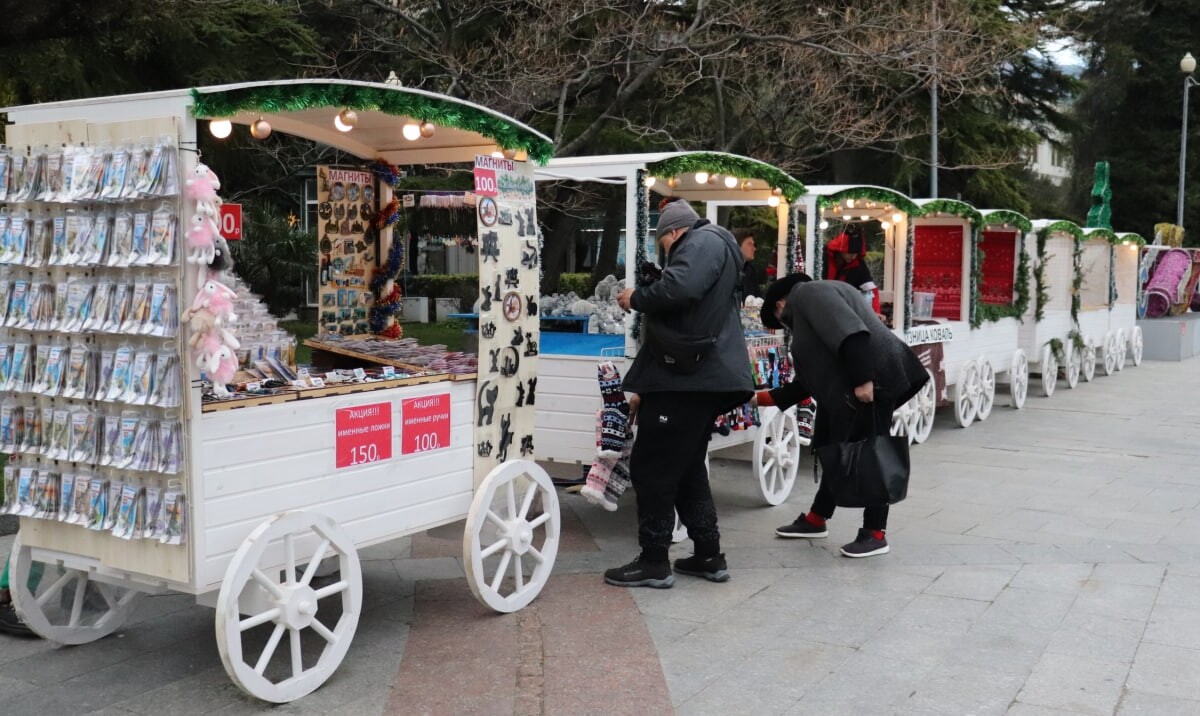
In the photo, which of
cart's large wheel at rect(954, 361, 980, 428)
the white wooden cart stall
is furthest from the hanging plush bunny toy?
the white wooden cart stall

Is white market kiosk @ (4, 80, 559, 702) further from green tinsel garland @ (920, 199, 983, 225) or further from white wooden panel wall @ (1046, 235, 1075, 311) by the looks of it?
white wooden panel wall @ (1046, 235, 1075, 311)

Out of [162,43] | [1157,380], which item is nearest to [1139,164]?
[1157,380]

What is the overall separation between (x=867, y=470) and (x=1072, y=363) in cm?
1009

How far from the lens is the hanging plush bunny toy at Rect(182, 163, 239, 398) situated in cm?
368

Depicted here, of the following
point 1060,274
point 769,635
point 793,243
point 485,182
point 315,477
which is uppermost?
point 485,182

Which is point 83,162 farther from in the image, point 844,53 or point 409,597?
point 844,53

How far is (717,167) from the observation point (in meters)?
6.81

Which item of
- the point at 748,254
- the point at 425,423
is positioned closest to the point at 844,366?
the point at 425,423

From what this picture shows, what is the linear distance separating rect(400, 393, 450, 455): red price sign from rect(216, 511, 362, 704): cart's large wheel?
580mm

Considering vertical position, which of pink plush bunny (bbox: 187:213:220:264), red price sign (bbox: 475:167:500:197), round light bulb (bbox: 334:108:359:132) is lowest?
pink plush bunny (bbox: 187:213:220:264)

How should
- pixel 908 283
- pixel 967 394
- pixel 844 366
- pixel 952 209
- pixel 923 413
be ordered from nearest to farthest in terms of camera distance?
pixel 844 366 → pixel 908 283 → pixel 923 413 → pixel 952 209 → pixel 967 394

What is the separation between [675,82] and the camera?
13.3m

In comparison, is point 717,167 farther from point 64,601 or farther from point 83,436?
point 64,601

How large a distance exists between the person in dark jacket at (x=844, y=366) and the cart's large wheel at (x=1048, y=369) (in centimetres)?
840
